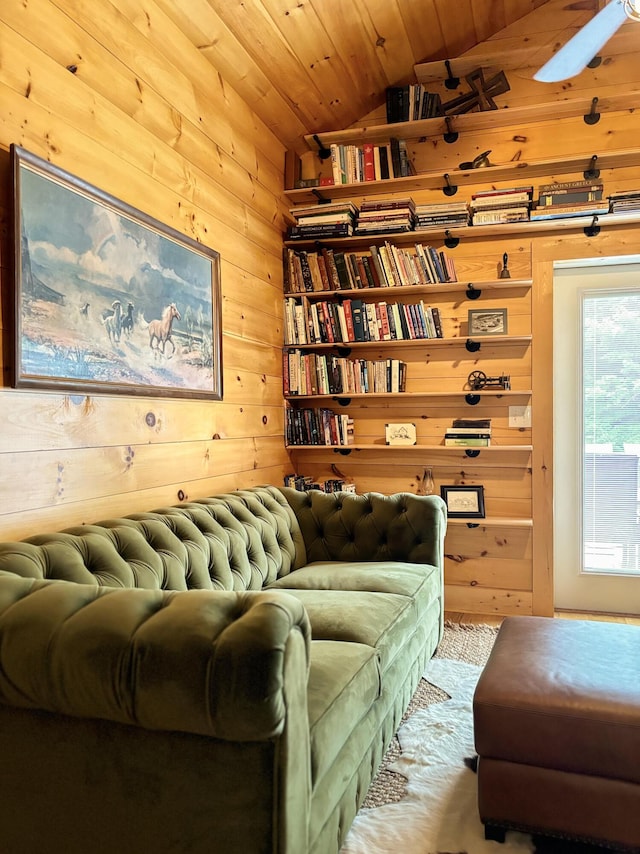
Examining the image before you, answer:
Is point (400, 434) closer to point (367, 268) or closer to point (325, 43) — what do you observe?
point (367, 268)

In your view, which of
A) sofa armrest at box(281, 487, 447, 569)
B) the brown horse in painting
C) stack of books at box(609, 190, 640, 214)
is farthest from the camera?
stack of books at box(609, 190, 640, 214)

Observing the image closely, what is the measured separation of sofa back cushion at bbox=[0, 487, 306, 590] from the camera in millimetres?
1642

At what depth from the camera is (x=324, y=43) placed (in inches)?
125

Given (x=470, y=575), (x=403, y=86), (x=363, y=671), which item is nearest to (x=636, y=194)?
(x=403, y=86)

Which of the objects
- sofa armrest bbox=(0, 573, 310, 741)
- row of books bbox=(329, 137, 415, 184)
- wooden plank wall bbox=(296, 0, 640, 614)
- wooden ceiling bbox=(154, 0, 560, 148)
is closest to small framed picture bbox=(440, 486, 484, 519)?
wooden plank wall bbox=(296, 0, 640, 614)

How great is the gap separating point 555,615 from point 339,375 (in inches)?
72.5

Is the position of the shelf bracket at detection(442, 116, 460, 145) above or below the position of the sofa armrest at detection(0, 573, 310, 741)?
above

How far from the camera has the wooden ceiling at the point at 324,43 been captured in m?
2.80

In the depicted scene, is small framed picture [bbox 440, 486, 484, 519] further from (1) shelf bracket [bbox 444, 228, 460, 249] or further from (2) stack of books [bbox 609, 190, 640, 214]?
(2) stack of books [bbox 609, 190, 640, 214]

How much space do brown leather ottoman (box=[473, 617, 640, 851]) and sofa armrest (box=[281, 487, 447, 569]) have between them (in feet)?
3.94

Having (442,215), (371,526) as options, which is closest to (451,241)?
(442,215)

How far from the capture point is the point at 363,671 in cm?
174

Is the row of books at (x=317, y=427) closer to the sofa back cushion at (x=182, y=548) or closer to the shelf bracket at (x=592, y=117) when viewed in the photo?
the sofa back cushion at (x=182, y=548)

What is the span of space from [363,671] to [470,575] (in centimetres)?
216
